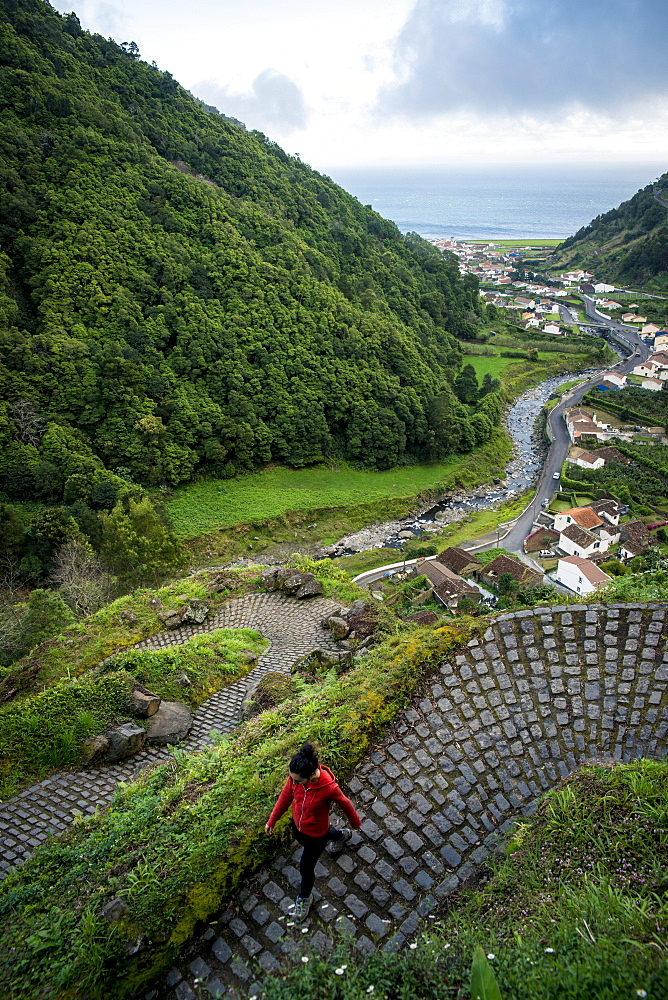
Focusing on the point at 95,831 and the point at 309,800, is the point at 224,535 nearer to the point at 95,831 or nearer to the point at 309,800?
the point at 95,831

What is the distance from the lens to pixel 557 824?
3.99m

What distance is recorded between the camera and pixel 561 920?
321 cm

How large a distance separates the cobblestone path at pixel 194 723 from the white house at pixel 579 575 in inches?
605

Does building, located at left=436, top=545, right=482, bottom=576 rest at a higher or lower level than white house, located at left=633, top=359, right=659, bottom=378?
lower

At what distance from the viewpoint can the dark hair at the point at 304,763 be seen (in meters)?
3.72

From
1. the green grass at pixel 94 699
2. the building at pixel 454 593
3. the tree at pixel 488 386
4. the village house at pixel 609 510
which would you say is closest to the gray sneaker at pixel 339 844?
the green grass at pixel 94 699

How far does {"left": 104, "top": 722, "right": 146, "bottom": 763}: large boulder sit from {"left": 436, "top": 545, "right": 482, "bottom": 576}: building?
61.0 ft

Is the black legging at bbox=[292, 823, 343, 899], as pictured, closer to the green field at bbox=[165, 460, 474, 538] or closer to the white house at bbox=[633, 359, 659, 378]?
the green field at bbox=[165, 460, 474, 538]

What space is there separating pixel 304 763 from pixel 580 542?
1015 inches

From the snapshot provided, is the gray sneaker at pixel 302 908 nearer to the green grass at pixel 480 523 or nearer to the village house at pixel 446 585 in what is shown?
the village house at pixel 446 585

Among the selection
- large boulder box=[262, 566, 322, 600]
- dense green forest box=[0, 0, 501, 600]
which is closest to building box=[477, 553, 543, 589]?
large boulder box=[262, 566, 322, 600]

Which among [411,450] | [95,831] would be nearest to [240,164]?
[411,450]

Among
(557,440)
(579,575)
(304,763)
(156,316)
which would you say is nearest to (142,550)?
(304,763)

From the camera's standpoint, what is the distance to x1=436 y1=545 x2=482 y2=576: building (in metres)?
24.8
